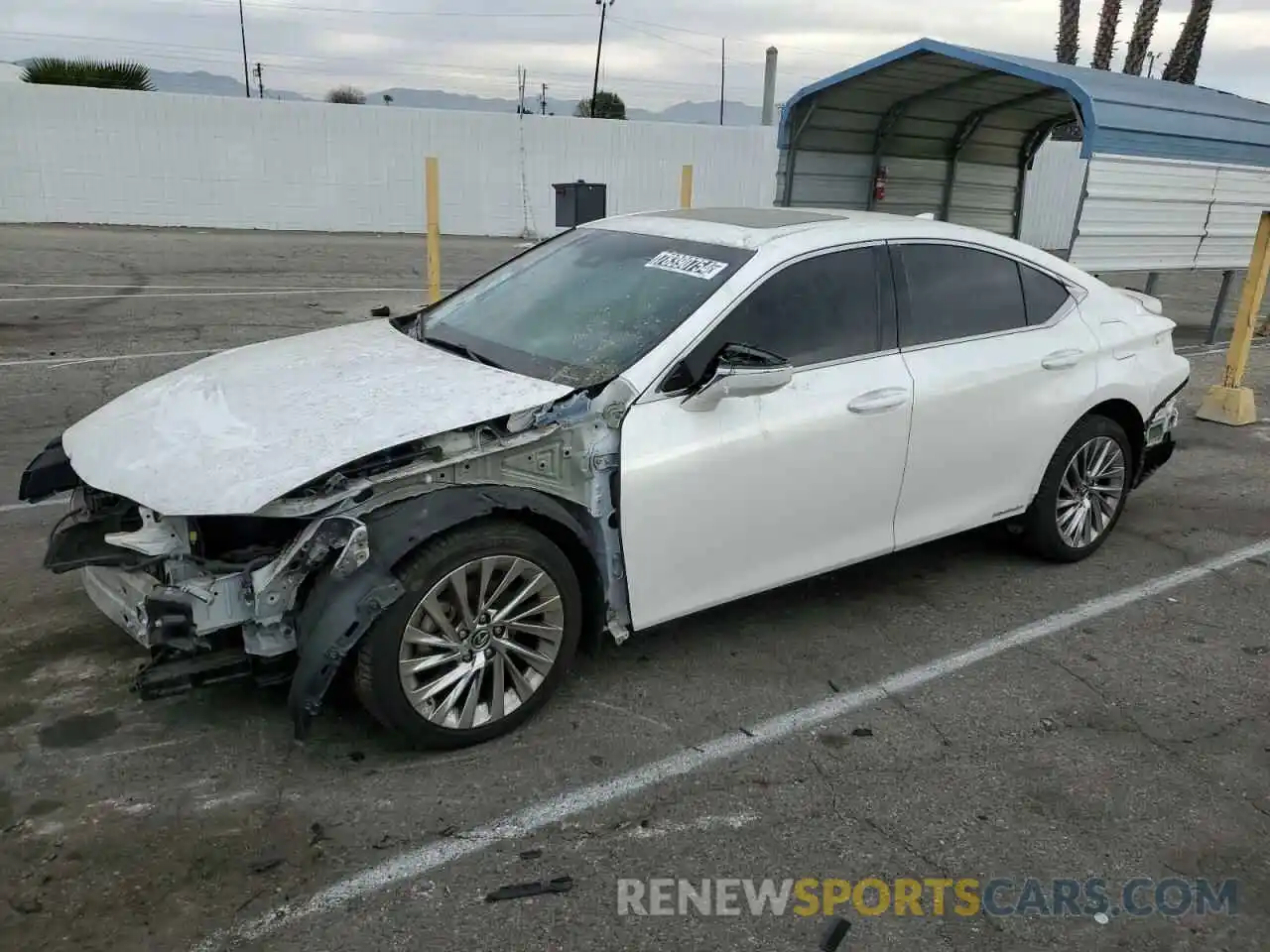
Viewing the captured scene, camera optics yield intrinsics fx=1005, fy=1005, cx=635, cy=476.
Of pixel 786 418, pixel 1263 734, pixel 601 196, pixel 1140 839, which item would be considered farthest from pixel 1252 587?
pixel 601 196

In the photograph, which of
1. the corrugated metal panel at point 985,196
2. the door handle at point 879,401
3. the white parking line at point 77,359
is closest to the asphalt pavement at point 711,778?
the door handle at point 879,401

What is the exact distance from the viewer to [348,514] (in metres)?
3.05

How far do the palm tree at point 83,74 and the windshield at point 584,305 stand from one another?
22271mm

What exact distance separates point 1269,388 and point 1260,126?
2.56 metres

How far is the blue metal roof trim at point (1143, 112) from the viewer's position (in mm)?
6941

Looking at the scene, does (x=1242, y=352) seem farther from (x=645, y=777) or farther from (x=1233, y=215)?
(x=645, y=777)

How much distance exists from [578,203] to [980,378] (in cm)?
583

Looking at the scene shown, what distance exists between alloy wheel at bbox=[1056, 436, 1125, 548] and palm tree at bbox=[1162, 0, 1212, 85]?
21904 millimetres

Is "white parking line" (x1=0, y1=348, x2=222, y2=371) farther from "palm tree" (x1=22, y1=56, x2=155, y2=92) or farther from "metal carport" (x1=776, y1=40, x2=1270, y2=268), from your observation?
"palm tree" (x1=22, y1=56, x2=155, y2=92)

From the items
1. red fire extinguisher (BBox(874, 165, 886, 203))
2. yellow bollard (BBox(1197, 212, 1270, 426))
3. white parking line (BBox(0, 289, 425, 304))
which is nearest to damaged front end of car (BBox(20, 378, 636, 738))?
→ yellow bollard (BBox(1197, 212, 1270, 426))

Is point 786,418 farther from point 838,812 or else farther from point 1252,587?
point 1252,587

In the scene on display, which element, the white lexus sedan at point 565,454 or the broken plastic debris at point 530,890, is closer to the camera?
the broken plastic debris at point 530,890

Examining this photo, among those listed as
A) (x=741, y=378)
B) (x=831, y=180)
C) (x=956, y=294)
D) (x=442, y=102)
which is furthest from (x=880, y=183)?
(x=442, y=102)

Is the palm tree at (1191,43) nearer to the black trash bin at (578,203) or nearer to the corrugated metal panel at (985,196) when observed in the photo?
the corrugated metal panel at (985,196)
